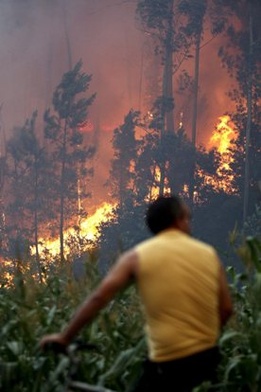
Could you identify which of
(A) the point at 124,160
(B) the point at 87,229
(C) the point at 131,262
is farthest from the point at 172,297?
(B) the point at 87,229

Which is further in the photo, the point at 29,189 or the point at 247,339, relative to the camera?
the point at 29,189

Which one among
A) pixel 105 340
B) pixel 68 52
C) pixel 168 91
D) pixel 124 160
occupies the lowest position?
pixel 105 340

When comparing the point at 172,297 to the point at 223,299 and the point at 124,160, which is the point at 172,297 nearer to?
the point at 223,299

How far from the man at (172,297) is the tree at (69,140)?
50.7 meters

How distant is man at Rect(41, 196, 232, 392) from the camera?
3.85 metres

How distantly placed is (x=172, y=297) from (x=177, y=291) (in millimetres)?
36

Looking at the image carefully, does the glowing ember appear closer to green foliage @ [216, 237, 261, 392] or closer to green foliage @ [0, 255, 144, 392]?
green foliage @ [0, 255, 144, 392]

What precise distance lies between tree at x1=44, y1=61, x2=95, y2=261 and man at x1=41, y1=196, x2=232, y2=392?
50.7 m

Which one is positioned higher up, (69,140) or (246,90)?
(246,90)

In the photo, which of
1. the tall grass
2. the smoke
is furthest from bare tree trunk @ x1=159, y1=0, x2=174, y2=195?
the tall grass

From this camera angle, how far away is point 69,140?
188 feet

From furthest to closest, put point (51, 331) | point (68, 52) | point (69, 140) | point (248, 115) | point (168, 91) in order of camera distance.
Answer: point (68, 52) → point (168, 91) → point (69, 140) → point (248, 115) → point (51, 331)

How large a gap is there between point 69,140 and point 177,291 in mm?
53843

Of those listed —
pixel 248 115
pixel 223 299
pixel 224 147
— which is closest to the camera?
pixel 223 299
